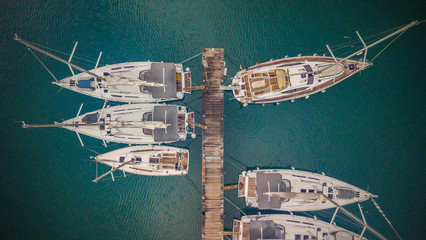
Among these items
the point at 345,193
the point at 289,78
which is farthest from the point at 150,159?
the point at 345,193

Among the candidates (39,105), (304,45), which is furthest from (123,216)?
(304,45)

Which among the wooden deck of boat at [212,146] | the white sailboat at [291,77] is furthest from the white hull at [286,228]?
the white sailboat at [291,77]

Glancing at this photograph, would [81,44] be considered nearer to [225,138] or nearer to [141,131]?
[141,131]

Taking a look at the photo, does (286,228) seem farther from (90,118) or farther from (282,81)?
(90,118)

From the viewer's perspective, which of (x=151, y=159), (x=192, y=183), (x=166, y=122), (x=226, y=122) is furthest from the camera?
(x=226, y=122)

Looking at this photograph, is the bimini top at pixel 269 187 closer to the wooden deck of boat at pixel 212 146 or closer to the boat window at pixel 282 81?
the wooden deck of boat at pixel 212 146

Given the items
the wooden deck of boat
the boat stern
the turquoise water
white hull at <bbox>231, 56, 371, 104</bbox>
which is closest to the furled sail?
the boat stern
